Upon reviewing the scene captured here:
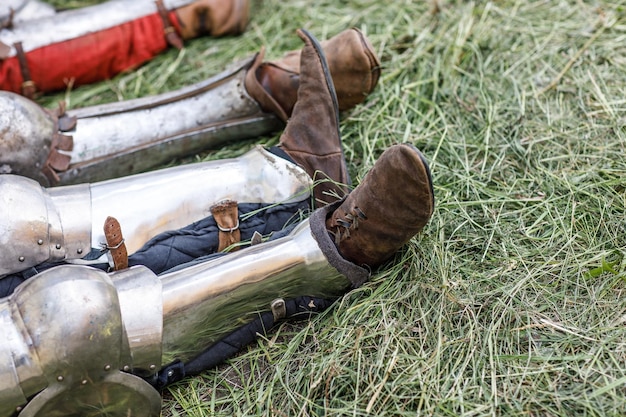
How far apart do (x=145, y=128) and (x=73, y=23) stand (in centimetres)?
64

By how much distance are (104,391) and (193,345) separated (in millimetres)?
259

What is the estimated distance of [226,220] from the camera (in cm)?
208

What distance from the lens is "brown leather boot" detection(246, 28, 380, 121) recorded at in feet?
7.64

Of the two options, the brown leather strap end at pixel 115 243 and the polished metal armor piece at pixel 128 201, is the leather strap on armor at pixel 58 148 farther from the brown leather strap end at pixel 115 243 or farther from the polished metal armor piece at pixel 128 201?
the brown leather strap end at pixel 115 243

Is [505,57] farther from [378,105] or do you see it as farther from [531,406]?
[531,406]

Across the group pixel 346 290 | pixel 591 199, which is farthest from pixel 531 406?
pixel 591 199

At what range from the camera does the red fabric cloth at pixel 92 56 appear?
276cm

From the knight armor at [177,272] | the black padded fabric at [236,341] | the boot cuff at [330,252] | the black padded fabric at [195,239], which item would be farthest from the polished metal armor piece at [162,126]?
the black padded fabric at [236,341]

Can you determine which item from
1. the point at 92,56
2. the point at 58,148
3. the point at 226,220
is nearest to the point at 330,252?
the point at 226,220

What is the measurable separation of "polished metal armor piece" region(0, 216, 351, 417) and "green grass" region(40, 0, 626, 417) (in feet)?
0.46

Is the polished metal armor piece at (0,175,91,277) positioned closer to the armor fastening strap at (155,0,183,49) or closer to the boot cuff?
the boot cuff

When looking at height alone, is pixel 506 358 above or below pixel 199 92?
below

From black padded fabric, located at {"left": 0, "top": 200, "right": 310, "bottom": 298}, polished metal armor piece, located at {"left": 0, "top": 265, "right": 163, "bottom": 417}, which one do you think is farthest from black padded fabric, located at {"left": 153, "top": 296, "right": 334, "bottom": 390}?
black padded fabric, located at {"left": 0, "top": 200, "right": 310, "bottom": 298}

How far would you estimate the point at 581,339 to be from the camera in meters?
1.78
